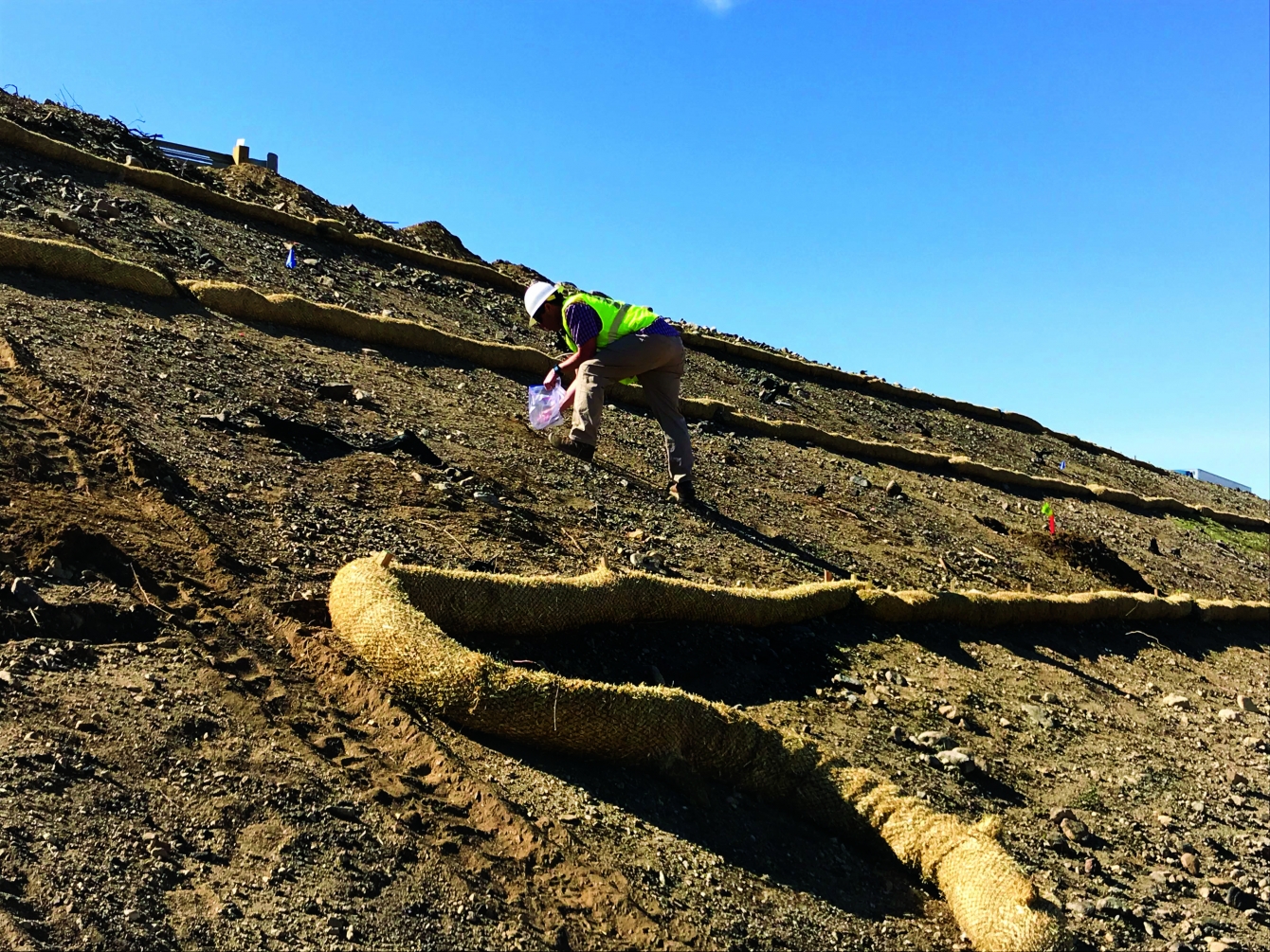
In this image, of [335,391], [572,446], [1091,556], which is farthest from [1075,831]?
[1091,556]

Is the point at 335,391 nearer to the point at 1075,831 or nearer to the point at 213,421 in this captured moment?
the point at 213,421

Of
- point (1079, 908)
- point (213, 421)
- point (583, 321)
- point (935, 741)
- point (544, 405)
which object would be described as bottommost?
point (1079, 908)

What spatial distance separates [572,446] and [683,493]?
1.07 meters

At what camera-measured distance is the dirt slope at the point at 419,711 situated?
4188 mm

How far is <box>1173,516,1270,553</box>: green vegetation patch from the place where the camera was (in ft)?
62.9

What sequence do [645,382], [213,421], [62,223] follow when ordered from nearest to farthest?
[213,421] → [645,382] → [62,223]

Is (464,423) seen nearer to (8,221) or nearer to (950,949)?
(8,221)

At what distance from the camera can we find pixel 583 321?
9.20 m

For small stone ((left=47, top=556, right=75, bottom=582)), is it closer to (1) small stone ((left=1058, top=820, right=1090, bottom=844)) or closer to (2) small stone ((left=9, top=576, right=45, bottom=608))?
(2) small stone ((left=9, top=576, right=45, bottom=608))

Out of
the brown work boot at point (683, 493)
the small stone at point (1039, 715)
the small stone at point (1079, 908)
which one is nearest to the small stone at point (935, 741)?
the small stone at point (1039, 715)

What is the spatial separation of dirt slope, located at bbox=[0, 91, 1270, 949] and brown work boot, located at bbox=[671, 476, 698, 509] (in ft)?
0.46

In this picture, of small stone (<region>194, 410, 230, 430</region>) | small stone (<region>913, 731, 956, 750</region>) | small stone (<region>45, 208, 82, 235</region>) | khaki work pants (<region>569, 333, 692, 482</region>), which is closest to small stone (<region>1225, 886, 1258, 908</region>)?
small stone (<region>913, 731, 956, 750</region>)

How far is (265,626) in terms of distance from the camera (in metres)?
5.69

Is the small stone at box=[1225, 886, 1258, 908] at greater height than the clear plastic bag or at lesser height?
lesser
